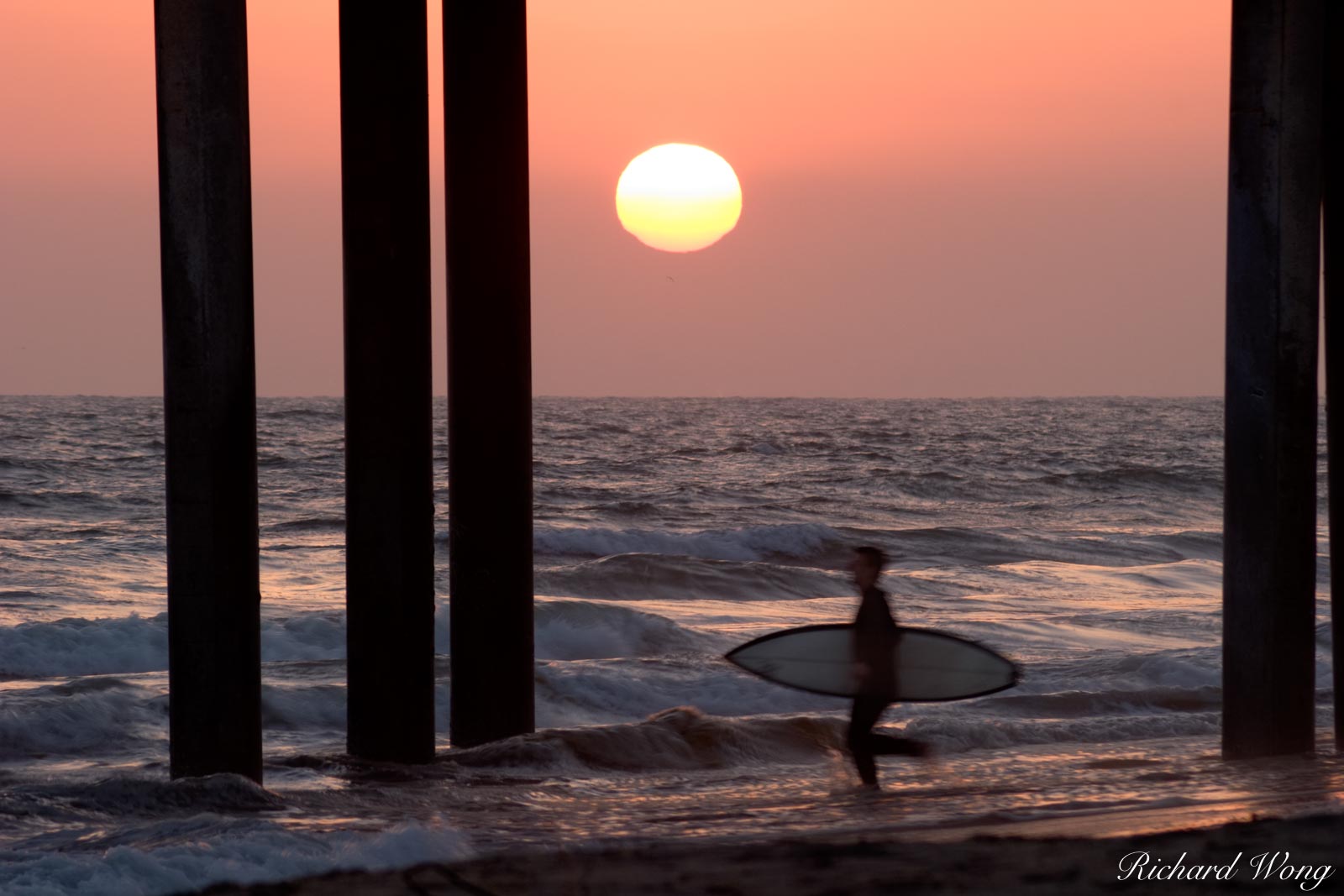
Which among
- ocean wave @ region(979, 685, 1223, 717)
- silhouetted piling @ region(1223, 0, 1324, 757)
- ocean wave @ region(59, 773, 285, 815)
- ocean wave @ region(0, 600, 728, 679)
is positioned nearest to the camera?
ocean wave @ region(59, 773, 285, 815)

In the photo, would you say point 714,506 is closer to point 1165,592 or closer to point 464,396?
point 1165,592

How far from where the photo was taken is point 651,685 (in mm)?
10523

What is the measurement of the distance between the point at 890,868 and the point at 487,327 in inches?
152

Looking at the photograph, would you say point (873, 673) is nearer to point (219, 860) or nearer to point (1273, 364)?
point (1273, 364)

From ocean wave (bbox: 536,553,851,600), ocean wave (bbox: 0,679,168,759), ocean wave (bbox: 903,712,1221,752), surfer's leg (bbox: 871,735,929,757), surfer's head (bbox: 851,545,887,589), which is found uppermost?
surfer's head (bbox: 851,545,887,589)

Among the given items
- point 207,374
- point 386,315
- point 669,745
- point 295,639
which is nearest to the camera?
point 207,374

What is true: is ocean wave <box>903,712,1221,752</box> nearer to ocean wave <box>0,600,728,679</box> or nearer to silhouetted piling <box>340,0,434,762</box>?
silhouetted piling <box>340,0,434,762</box>

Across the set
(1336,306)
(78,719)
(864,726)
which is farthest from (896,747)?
(78,719)

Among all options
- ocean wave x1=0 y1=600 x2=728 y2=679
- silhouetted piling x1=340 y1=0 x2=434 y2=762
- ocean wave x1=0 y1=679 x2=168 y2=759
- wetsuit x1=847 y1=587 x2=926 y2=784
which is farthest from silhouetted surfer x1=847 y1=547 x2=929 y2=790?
ocean wave x1=0 y1=600 x2=728 y2=679

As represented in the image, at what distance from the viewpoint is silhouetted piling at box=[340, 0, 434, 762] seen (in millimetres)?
6109

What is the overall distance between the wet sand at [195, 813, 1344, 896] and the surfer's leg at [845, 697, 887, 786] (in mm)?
2236

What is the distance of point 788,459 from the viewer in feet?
137

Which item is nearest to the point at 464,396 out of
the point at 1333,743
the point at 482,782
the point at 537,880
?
the point at 482,782

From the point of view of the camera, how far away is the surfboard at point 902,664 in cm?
618
